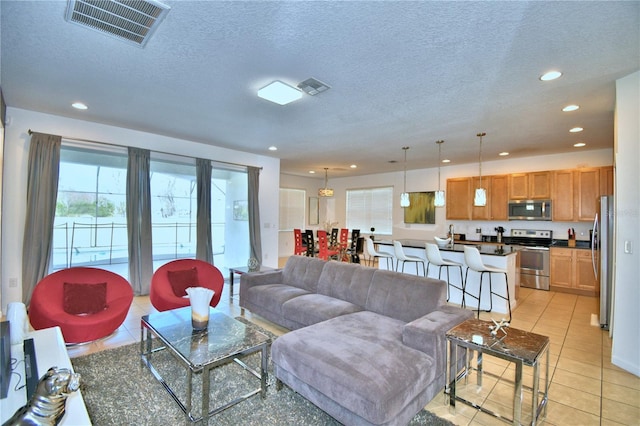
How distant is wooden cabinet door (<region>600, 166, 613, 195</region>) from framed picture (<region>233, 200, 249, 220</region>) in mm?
6733

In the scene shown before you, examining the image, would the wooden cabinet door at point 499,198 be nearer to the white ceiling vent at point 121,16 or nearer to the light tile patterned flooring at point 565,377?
the light tile patterned flooring at point 565,377

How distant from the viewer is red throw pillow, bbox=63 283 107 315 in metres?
3.12

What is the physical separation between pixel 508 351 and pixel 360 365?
0.95m

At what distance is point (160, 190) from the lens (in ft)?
18.1

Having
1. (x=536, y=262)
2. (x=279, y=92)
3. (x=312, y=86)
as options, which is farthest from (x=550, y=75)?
(x=536, y=262)

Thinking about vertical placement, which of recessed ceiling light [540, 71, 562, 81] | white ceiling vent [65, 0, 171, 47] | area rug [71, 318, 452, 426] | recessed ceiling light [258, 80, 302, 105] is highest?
white ceiling vent [65, 0, 171, 47]

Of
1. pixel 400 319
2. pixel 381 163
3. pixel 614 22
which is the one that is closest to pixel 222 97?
pixel 400 319

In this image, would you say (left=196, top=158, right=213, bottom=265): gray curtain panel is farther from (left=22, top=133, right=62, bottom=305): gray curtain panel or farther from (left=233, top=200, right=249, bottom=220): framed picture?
(left=22, top=133, right=62, bottom=305): gray curtain panel

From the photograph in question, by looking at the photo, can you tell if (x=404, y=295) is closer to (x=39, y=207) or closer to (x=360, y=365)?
(x=360, y=365)

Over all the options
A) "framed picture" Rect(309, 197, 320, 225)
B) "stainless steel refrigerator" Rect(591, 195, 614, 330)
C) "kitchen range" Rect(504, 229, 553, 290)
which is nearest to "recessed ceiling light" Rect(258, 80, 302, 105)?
"stainless steel refrigerator" Rect(591, 195, 614, 330)

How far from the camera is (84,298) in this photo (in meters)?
3.19

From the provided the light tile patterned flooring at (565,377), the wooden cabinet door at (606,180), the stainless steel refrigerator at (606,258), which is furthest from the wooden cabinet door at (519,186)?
the light tile patterned flooring at (565,377)

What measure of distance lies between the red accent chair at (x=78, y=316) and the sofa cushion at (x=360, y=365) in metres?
1.95

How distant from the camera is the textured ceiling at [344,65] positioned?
79.0 inches
